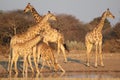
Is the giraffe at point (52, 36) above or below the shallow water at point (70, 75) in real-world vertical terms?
above

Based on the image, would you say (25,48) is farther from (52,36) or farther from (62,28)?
(62,28)

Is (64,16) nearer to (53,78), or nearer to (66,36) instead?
(66,36)

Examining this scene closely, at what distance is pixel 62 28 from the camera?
136 ft

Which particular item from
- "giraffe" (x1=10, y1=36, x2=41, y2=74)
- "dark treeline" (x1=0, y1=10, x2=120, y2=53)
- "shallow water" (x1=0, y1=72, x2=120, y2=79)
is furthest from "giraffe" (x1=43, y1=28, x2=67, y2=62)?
"dark treeline" (x1=0, y1=10, x2=120, y2=53)

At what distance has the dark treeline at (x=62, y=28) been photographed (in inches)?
1291

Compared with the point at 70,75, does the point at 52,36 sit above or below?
above

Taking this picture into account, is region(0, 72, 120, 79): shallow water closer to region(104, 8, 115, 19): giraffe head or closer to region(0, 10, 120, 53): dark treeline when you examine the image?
region(104, 8, 115, 19): giraffe head

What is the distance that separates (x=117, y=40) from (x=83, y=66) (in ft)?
48.7

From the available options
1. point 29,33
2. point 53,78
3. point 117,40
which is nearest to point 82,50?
point 117,40

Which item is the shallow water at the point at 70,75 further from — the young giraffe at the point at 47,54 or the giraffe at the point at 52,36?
the giraffe at the point at 52,36

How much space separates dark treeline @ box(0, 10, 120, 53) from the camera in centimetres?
3278

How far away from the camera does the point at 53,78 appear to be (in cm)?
1670

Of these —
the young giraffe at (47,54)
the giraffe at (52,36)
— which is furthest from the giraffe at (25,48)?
the giraffe at (52,36)

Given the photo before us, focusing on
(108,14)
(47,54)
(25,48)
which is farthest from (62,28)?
(25,48)
